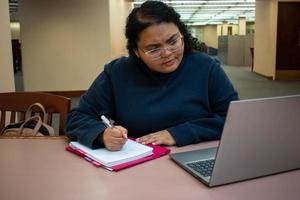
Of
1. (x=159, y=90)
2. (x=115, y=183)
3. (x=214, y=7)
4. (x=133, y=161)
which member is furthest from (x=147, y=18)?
(x=214, y=7)

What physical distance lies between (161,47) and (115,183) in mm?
→ 584

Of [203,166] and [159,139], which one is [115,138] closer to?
[159,139]

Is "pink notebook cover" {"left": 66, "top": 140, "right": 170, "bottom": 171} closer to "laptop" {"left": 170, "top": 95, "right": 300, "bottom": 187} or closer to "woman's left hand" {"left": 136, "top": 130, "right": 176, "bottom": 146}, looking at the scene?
"woman's left hand" {"left": 136, "top": 130, "right": 176, "bottom": 146}

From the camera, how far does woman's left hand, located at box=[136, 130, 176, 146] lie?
4.02 ft

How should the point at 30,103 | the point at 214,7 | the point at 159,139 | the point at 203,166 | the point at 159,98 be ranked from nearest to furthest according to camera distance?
the point at 203,166
the point at 159,139
the point at 159,98
the point at 30,103
the point at 214,7

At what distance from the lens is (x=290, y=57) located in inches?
354

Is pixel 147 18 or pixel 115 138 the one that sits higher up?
pixel 147 18

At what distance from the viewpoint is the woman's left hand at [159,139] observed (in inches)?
48.3

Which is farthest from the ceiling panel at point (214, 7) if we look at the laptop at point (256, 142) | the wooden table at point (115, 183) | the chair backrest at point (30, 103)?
the laptop at point (256, 142)

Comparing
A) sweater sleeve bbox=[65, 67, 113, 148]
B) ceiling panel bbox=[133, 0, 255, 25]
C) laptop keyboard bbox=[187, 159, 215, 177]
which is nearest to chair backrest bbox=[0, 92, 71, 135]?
sweater sleeve bbox=[65, 67, 113, 148]

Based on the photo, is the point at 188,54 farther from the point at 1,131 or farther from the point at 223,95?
the point at 1,131

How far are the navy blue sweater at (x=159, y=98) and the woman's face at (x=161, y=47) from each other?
50 mm

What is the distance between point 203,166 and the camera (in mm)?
988

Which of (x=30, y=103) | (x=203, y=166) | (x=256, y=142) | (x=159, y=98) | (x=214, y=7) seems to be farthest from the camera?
(x=214, y=7)
